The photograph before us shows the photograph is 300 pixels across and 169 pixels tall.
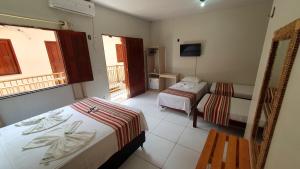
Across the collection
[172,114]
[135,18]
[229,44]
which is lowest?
[172,114]

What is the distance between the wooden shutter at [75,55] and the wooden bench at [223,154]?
2.73 m

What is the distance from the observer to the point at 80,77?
2.76 meters

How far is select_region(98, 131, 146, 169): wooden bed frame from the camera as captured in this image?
1524 mm

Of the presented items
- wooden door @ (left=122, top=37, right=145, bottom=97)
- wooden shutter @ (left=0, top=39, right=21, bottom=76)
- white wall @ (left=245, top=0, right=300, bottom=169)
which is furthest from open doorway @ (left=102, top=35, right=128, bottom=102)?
white wall @ (left=245, top=0, right=300, bottom=169)

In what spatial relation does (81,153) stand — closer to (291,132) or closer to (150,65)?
(291,132)

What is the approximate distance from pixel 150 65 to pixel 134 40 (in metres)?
1.33

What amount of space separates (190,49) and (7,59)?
217 inches

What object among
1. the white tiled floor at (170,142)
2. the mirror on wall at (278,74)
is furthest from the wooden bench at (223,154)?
the white tiled floor at (170,142)

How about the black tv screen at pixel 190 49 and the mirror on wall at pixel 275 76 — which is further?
the black tv screen at pixel 190 49

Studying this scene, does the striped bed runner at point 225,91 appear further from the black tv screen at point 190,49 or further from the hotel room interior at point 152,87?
the black tv screen at point 190,49

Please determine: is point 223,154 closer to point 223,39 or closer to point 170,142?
point 170,142

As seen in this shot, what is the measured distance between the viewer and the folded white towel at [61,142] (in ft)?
3.86

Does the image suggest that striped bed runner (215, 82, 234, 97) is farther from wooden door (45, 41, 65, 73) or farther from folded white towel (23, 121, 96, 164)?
wooden door (45, 41, 65, 73)

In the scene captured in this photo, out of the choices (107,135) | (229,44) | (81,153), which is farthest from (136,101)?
(229,44)
